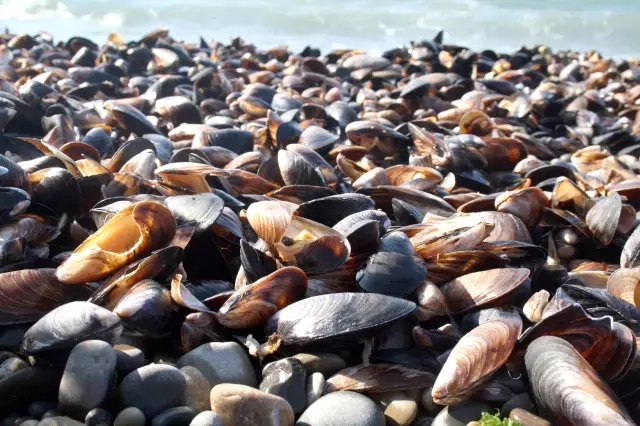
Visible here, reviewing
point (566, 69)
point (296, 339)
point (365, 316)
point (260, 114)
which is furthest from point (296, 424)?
point (566, 69)

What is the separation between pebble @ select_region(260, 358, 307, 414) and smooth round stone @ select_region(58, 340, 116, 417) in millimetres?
475

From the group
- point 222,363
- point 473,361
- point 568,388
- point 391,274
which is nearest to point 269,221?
point 391,274

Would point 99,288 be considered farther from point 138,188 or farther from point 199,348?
point 138,188

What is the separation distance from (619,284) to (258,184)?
6.06 ft

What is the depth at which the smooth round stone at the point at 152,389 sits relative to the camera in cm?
172

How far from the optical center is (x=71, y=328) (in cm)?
186

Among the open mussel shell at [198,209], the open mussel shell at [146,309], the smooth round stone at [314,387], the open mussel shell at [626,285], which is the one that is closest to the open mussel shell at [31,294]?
the open mussel shell at [146,309]

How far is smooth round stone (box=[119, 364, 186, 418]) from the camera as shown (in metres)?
1.72

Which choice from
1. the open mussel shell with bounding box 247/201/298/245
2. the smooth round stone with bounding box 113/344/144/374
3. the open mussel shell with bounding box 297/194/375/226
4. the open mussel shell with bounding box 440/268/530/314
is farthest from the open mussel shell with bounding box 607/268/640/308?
the smooth round stone with bounding box 113/344/144/374

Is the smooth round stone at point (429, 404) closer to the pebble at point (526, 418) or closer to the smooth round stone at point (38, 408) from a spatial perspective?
the pebble at point (526, 418)

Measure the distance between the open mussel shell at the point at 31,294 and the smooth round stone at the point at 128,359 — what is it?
1.23 ft

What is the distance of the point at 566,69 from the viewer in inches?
328

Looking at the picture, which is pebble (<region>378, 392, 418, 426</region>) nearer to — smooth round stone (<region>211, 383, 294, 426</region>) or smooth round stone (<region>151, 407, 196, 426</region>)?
smooth round stone (<region>211, 383, 294, 426</region>)

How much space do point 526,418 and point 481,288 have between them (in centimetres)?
63
